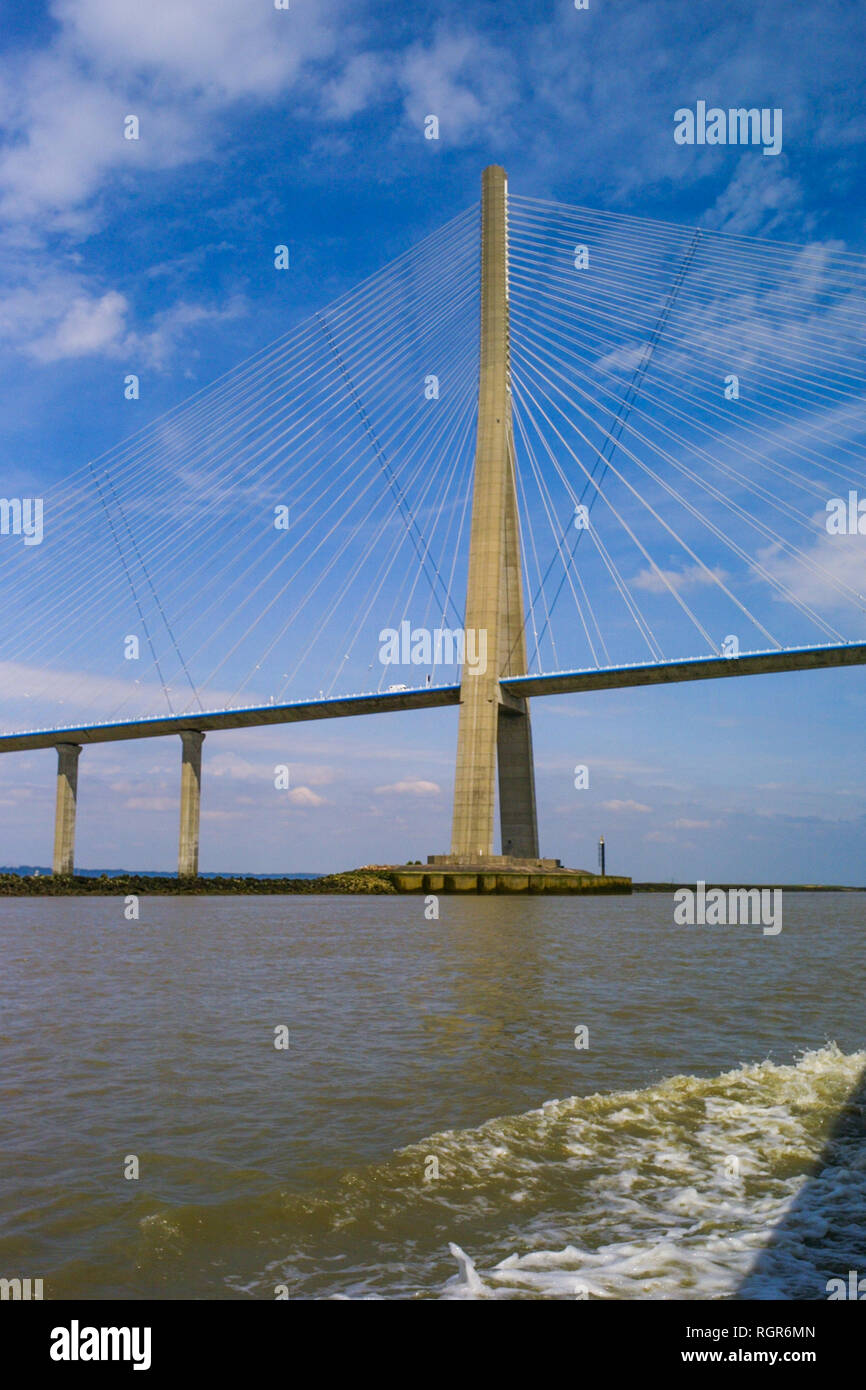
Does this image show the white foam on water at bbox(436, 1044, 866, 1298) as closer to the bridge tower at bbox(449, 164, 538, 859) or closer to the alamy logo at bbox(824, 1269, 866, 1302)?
the alamy logo at bbox(824, 1269, 866, 1302)

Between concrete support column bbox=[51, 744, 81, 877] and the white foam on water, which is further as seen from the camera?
concrete support column bbox=[51, 744, 81, 877]

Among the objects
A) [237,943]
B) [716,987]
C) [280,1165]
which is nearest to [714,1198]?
[280,1165]

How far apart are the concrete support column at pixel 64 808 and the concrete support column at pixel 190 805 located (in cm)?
690

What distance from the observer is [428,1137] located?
17.9 ft

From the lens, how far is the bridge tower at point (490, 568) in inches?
1727

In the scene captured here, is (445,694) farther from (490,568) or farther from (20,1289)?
(20,1289)

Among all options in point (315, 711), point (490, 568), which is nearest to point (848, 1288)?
point (490, 568)

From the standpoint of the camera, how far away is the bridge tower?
43875 mm

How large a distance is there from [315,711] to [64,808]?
61.4ft

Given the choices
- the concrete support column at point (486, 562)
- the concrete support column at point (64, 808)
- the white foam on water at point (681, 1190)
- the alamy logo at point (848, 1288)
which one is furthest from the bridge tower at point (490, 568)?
the alamy logo at point (848, 1288)
